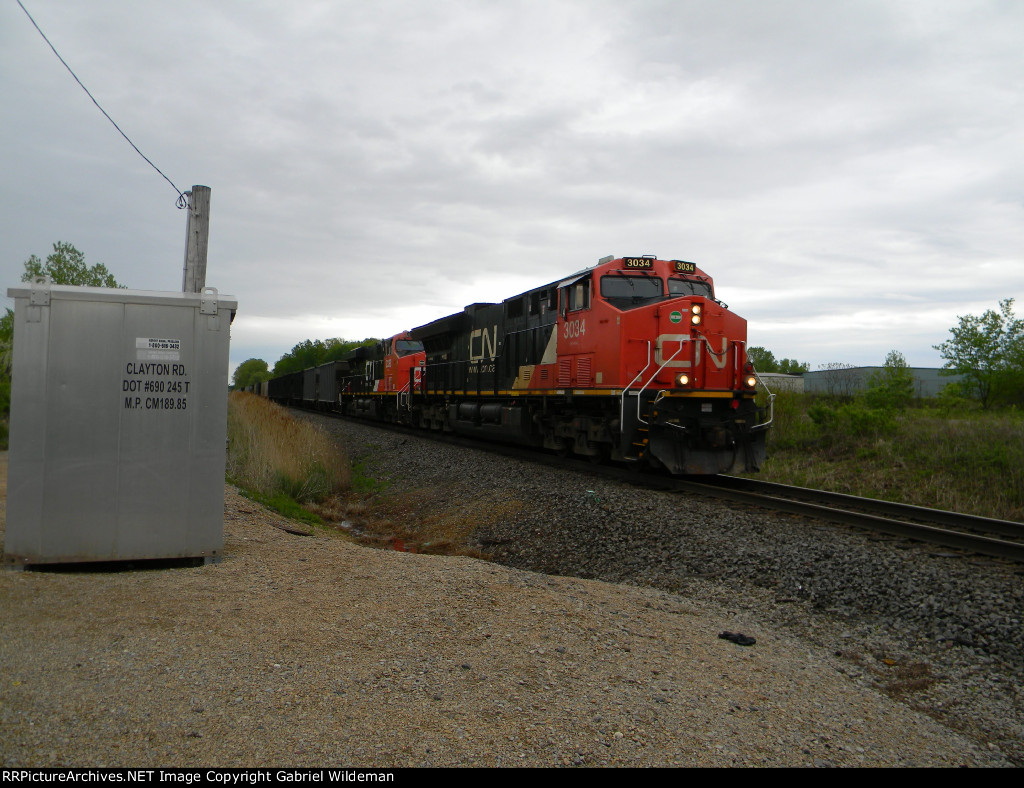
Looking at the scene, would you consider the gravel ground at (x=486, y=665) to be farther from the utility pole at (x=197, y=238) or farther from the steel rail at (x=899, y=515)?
the utility pole at (x=197, y=238)

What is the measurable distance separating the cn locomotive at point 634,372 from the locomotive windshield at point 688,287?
0.07 ft

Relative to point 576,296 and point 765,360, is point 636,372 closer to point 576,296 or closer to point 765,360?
point 576,296

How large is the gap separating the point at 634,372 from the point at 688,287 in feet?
7.44

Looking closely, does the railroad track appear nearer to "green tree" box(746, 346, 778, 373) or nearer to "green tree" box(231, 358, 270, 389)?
"green tree" box(746, 346, 778, 373)

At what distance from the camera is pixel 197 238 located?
10.2 meters

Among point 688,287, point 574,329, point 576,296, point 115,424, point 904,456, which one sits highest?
point 688,287

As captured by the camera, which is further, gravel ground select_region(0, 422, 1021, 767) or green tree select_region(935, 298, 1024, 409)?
green tree select_region(935, 298, 1024, 409)

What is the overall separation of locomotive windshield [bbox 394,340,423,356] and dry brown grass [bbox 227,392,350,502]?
9.46 meters

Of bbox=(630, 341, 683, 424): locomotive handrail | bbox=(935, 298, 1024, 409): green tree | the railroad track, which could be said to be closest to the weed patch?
the railroad track

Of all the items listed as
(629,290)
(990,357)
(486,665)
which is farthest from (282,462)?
(990,357)

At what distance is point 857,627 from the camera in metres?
5.00

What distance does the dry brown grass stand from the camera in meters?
11.1

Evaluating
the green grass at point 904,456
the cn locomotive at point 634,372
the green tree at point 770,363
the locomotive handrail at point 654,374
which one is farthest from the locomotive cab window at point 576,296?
the green tree at point 770,363

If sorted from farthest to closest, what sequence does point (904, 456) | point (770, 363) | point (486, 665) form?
point (770, 363)
point (904, 456)
point (486, 665)
